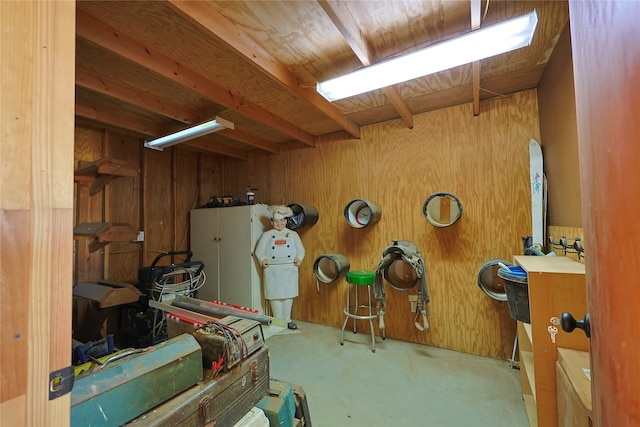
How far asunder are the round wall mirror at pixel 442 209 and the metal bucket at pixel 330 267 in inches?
46.0

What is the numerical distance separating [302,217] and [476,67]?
2.47 m

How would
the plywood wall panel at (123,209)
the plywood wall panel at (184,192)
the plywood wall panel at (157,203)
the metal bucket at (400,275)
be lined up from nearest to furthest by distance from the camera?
the metal bucket at (400,275) < the plywood wall panel at (123,209) < the plywood wall panel at (157,203) < the plywood wall panel at (184,192)

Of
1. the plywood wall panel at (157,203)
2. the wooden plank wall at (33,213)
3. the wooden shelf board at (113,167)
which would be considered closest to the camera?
the wooden plank wall at (33,213)

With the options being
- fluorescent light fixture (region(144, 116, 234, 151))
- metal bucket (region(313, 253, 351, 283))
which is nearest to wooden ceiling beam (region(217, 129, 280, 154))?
fluorescent light fixture (region(144, 116, 234, 151))

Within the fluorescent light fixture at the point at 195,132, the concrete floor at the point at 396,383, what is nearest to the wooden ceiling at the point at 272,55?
the fluorescent light fixture at the point at 195,132

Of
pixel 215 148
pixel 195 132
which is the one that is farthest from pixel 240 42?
pixel 215 148

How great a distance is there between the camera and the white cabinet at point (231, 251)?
3.65 metres

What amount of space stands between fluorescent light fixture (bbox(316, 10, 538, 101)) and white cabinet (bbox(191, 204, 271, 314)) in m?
2.13

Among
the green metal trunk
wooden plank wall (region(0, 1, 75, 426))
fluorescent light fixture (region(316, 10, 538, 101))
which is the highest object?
fluorescent light fixture (region(316, 10, 538, 101))

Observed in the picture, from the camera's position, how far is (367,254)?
11.1 feet

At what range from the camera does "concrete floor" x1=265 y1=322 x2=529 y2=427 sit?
1906mm

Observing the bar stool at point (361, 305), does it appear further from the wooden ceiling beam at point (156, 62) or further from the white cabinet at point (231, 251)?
the wooden ceiling beam at point (156, 62)

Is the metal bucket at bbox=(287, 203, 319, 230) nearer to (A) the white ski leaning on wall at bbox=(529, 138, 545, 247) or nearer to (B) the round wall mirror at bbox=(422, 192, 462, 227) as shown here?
(B) the round wall mirror at bbox=(422, 192, 462, 227)

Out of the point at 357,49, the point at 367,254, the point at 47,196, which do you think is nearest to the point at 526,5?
the point at 357,49
